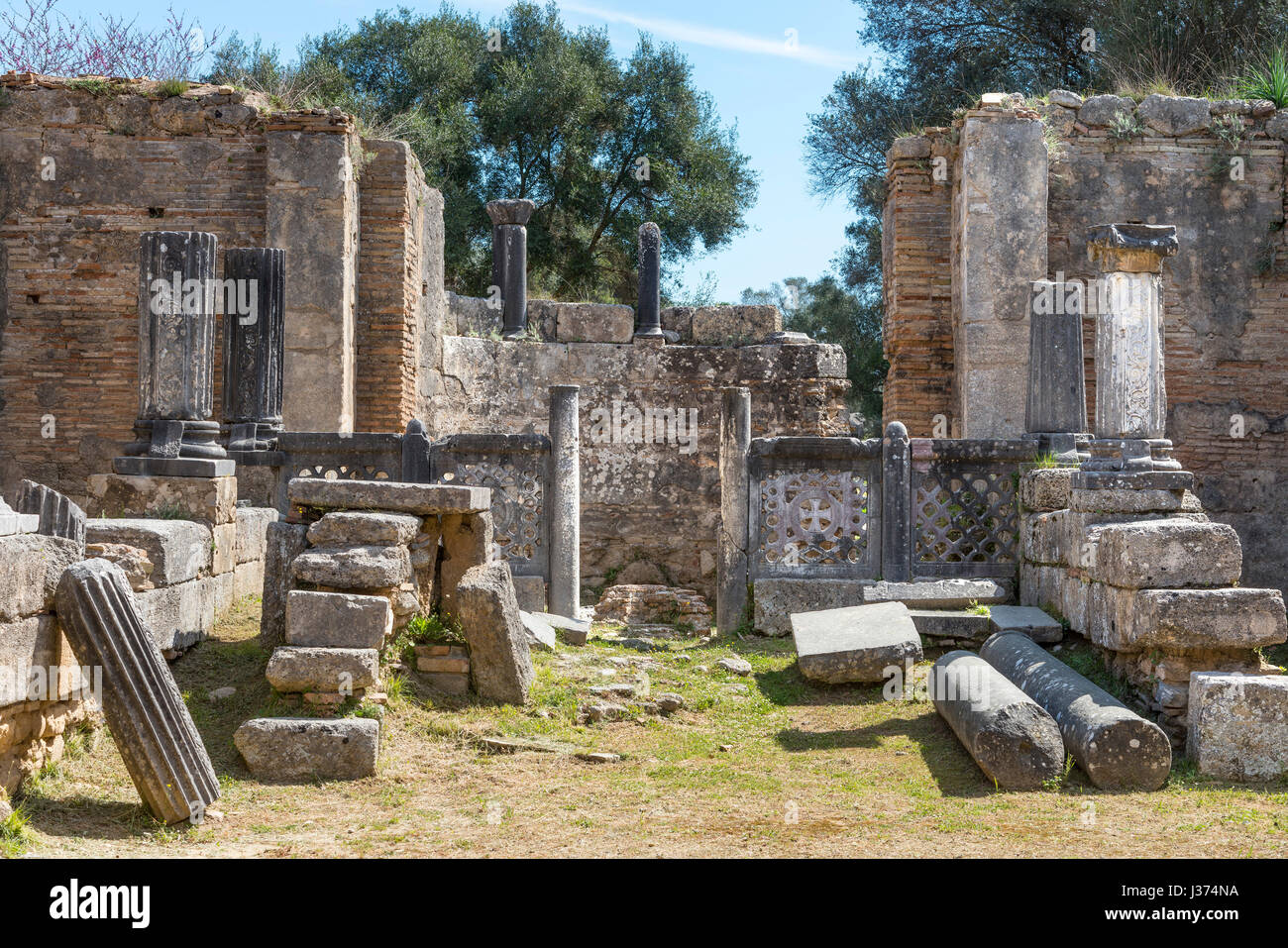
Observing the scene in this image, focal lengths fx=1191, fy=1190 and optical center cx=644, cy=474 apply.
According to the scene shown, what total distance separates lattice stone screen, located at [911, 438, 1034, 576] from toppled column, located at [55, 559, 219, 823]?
5.84 metres

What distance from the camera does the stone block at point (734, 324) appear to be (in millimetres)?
15562

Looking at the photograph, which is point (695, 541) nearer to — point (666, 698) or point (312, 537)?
point (666, 698)

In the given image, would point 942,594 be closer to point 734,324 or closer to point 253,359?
point 253,359

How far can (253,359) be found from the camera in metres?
10.0

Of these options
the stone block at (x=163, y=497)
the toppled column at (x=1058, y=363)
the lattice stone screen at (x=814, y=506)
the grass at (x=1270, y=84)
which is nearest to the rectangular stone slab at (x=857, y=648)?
the lattice stone screen at (x=814, y=506)

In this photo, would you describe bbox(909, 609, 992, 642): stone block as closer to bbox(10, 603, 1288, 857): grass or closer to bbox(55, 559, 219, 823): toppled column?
bbox(10, 603, 1288, 857): grass

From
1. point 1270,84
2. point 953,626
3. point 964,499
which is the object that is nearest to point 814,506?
point 964,499

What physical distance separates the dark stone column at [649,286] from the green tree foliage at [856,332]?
8365 mm

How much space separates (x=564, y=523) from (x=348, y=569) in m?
3.71

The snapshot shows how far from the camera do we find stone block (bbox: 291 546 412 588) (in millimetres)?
6000

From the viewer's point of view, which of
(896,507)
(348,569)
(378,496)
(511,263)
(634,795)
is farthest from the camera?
(511,263)

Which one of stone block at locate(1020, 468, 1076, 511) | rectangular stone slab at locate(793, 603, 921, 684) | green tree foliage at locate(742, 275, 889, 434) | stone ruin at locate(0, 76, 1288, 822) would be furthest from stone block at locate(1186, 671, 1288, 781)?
green tree foliage at locate(742, 275, 889, 434)

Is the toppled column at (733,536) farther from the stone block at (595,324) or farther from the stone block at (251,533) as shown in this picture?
the stone block at (595,324)

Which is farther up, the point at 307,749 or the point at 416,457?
the point at 416,457
